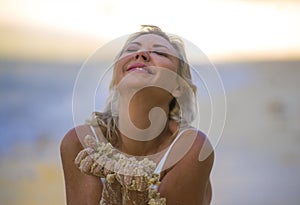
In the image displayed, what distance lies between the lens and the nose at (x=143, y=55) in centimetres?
130

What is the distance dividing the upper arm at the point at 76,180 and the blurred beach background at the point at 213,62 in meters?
0.27

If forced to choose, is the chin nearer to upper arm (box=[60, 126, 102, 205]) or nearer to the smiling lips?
the smiling lips

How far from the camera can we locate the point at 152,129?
1.41m

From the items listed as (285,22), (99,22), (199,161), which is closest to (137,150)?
(199,161)

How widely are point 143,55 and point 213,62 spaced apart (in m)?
0.48

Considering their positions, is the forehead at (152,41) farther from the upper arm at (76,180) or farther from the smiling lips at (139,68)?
the upper arm at (76,180)

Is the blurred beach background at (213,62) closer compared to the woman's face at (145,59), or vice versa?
the woman's face at (145,59)

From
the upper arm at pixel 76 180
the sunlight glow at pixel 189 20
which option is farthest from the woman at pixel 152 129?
the sunlight glow at pixel 189 20

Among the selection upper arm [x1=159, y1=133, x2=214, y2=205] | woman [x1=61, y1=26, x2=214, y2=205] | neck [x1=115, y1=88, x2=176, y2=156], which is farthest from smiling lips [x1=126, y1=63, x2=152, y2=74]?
upper arm [x1=159, y1=133, x2=214, y2=205]

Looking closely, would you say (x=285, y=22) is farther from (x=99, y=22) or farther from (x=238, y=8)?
(x=99, y=22)

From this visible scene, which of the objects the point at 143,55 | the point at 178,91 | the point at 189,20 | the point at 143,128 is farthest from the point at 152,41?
the point at 189,20

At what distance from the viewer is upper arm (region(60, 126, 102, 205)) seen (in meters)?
1.28

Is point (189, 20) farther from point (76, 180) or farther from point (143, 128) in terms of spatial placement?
point (76, 180)

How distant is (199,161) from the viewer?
4.24 ft
